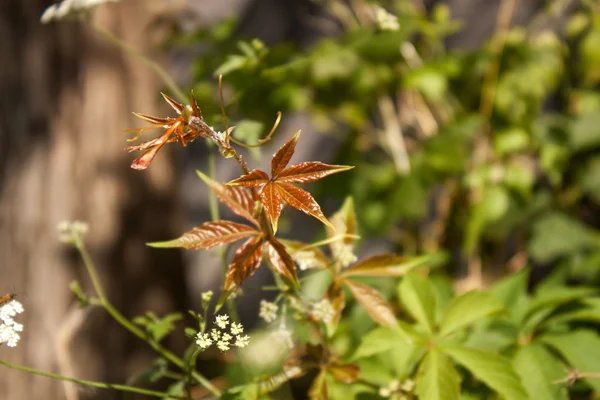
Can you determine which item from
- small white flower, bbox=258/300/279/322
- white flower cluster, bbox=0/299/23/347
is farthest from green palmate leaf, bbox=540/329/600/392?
white flower cluster, bbox=0/299/23/347

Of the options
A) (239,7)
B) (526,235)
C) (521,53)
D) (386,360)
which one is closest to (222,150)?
(386,360)

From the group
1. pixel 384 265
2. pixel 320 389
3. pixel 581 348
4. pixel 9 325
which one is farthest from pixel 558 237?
pixel 9 325

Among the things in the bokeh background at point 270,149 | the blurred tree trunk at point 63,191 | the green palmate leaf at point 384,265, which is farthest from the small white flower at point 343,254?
the blurred tree trunk at point 63,191

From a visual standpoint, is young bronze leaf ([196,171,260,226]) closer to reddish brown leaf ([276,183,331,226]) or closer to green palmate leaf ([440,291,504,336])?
reddish brown leaf ([276,183,331,226])

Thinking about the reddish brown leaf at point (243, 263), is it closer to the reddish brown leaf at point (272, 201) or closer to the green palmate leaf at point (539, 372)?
the reddish brown leaf at point (272, 201)

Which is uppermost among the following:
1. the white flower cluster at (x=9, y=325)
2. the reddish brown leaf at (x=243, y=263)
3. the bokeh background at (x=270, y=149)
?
the bokeh background at (x=270, y=149)
